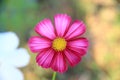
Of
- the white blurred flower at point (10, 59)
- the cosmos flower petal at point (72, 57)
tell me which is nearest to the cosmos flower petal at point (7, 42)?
the white blurred flower at point (10, 59)

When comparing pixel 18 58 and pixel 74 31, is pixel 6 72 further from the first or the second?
pixel 74 31

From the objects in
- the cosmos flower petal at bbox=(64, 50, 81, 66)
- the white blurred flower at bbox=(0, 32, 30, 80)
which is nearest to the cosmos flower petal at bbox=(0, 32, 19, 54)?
the white blurred flower at bbox=(0, 32, 30, 80)

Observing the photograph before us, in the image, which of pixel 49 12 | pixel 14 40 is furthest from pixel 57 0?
pixel 14 40

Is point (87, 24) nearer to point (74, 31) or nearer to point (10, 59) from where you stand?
point (74, 31)

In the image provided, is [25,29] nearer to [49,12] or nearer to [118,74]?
[49,12]

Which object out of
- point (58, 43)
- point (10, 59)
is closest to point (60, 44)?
point (58, 43)

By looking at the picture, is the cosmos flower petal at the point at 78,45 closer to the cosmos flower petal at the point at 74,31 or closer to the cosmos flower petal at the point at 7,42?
the cosmos flower petal at the point at 74,31

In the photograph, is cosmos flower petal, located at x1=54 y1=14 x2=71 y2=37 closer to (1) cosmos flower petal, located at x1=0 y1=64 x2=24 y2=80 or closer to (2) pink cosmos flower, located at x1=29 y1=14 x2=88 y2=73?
(2) pink cosmos flower, located at x1=29 y1=14 x2=88 y2=73
